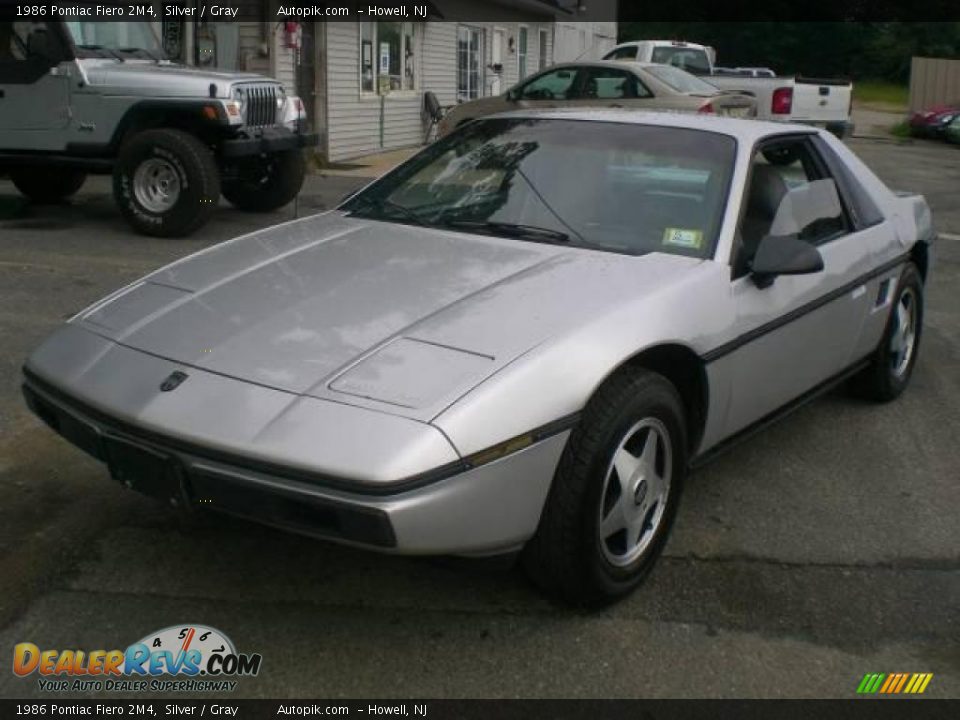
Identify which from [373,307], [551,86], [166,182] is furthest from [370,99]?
[373,307]

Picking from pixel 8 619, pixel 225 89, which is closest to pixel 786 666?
pixel 8 619

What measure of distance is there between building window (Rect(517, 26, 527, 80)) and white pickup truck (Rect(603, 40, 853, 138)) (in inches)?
102

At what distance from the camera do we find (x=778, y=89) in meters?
18.0

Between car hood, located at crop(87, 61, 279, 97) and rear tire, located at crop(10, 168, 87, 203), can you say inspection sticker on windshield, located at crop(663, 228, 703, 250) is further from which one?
rear tire, located at crop(10, 168, 87, 203)

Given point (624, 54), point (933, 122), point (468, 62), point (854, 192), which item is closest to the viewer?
point (854, 192)

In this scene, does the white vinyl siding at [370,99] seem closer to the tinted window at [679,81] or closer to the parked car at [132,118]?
the tinted window at [679,81]

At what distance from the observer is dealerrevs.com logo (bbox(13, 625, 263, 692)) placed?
Answer: 2.64 metres

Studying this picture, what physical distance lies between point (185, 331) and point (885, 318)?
316 cm

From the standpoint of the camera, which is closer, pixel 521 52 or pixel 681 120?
pixel 681 120

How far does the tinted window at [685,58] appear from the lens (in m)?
20.6

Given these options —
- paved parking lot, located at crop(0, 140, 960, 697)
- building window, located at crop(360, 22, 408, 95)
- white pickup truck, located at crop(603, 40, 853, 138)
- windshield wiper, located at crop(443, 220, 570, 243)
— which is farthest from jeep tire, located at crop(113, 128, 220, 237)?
white pickup truck, located at crop(603, 40, 853, 138)

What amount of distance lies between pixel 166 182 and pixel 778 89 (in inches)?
486

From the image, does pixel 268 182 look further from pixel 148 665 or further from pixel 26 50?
pixel 148 665
